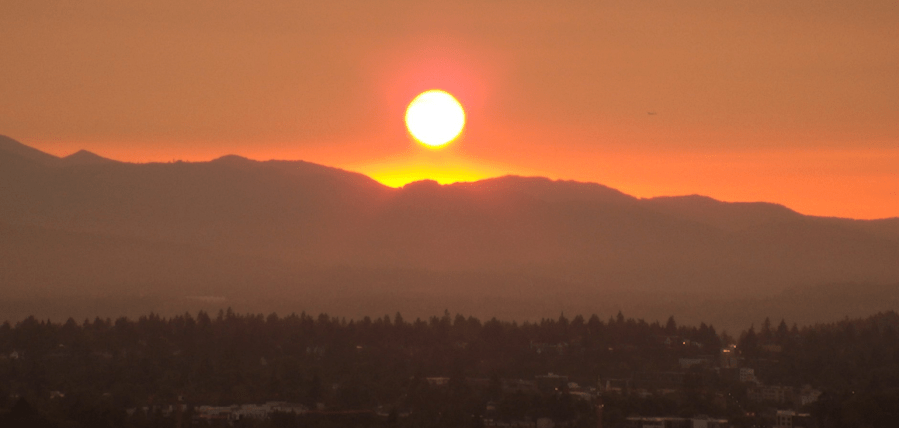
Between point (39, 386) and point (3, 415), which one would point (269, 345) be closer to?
point (39, 386)

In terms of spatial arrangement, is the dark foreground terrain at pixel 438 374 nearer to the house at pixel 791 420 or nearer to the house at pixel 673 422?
the house at pixel 673 422

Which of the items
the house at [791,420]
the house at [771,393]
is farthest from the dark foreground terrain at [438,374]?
the house at [791,420]

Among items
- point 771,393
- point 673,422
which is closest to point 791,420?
point 673,422

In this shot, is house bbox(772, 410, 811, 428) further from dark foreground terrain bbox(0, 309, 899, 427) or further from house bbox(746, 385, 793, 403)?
house bbox(746, 385, 793, 403)

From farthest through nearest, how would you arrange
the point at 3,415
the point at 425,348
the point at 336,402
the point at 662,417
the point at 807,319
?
the point at 807,319
the point at 425,348
the point at 336,402
the point at 662,417
the point at 3,415

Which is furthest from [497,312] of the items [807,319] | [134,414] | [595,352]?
[134,414]

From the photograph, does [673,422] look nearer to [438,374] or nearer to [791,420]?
[791,420]

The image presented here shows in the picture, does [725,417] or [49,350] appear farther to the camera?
[49,350]

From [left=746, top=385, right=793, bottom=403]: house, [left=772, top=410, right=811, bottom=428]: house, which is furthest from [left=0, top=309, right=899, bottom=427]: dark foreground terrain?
[left=772, top=410, right=811, bottom=428]: house

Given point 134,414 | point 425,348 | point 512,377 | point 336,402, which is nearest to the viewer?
point 134,414
